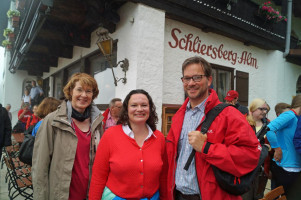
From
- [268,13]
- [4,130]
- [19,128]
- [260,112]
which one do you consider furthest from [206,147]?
[19,128]

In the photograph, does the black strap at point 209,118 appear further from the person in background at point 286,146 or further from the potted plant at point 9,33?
the potted plant at point 9,33

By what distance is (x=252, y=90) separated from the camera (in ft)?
23.8

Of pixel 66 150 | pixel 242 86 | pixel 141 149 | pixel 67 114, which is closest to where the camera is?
pixel 141 149

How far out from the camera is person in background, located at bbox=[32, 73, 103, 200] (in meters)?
1.97

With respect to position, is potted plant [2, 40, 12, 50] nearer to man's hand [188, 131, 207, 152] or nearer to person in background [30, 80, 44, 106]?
person in background [30, 80, 44, 106]

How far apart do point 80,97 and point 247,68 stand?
249 inches

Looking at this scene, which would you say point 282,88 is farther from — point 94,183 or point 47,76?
point 47,76

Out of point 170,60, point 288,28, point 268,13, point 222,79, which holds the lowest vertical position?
point 222,79

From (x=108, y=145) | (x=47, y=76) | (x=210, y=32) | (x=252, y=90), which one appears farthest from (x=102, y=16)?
(x=47, y=76)

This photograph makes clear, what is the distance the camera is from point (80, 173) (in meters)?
2.10

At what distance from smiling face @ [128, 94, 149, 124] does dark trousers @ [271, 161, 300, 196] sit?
2.52 m

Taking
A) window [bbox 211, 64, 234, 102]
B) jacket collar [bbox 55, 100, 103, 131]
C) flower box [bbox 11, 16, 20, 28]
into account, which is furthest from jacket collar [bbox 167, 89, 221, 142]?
flower box [bbox 11, 16, 20, 28]

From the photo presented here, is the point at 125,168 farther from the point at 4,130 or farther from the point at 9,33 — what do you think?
the point at 9,33

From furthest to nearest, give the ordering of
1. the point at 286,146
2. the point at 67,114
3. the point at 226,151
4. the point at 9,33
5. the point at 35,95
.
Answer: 1. the point at 9,33
2. the point at 35,95
3. the point at 286,146
4. the point at 67,114
5. the point at 226,151
